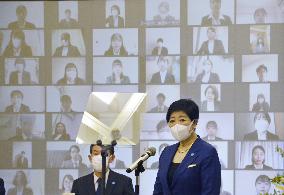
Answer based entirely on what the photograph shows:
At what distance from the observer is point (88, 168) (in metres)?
5.62

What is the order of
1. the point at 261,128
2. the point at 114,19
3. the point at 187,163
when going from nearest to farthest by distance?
the point at 187,163 < the point at 261,128 < the point at 114,19

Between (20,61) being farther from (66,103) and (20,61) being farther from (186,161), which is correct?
(186,161)

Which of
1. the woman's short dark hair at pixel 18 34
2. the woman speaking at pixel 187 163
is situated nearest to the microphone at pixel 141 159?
the woman speaking at pixel 187 163

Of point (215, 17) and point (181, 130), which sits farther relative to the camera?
point (215, 17)

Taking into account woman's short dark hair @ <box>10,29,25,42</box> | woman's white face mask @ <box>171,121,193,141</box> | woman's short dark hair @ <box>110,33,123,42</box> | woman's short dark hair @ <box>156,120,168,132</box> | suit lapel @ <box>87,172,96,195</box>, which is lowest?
suit lapel @ <box>87,172,96,195</box>

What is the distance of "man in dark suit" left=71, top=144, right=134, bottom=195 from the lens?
4496 mm

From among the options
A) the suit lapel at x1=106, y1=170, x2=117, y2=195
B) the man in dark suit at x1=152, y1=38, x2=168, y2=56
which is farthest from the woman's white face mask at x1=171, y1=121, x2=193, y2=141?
the man in dark suit at x1=152, y1=38, x2=168, y2=56

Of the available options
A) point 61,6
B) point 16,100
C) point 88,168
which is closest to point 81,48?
point 61,6

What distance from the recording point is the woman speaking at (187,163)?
3180 millimetres

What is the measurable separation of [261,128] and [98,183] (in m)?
1.75

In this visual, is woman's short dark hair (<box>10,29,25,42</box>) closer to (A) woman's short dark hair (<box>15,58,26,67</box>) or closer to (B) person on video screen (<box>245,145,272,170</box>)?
(A) woman's short dark hair (<box>15,58,26,67</box>)

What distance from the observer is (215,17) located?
5434 millimetres

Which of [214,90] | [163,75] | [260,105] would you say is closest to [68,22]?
[163,75]

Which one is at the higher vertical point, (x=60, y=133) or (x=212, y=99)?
(x=212, y=99)
